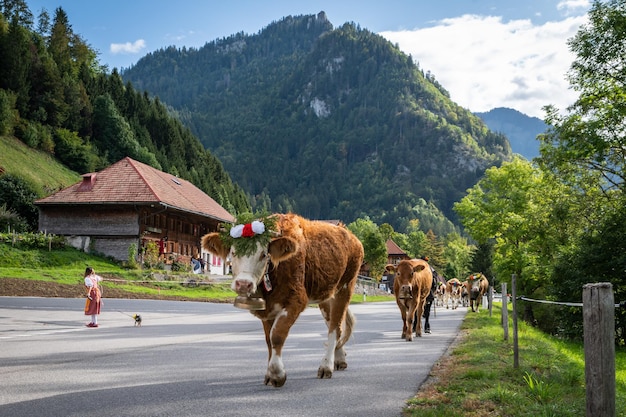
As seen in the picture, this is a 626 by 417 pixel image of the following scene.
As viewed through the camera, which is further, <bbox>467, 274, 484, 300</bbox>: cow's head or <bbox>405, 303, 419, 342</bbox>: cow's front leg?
<bbox>467, 274, 484, 300</bbox>: cow's head

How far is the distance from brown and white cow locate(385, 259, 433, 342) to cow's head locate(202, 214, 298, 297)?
7828 mm

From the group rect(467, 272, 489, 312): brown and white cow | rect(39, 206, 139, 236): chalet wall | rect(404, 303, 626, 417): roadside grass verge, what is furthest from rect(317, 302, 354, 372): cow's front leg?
rect(39, 206, 139, 236): chalet wall

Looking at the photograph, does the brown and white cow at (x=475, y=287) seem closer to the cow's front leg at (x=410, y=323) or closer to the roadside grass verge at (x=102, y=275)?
the roadside grass verge at (x=102, y=275)

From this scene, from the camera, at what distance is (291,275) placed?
23.8ft

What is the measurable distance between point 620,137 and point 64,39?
8477 cm

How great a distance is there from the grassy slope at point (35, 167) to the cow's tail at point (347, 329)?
171ft

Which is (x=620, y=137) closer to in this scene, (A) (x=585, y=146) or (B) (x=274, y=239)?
(A) (x=585, y=146)

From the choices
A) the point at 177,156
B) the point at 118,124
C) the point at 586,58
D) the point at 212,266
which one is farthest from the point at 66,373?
the point at 177,156

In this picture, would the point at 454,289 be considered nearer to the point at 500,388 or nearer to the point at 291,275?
the point at 500,388


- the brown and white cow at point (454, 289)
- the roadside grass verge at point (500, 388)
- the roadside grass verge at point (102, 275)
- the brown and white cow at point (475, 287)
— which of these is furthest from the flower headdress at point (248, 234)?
the brown and white cow at point (454, 289)

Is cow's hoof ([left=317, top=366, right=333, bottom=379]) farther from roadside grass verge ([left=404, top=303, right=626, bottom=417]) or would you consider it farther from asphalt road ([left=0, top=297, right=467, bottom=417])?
roadside grass verge ([left=404, top=303, right=626, bottom=417])

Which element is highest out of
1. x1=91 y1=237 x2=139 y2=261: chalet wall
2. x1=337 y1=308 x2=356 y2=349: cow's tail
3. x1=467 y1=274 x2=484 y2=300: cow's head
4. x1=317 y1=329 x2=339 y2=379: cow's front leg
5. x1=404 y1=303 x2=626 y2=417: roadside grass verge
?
x1=91 y1=237 x2=139 y2=261: chalet wall

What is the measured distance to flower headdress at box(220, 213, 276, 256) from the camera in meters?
6.98

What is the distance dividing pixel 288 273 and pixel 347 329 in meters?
2.32
